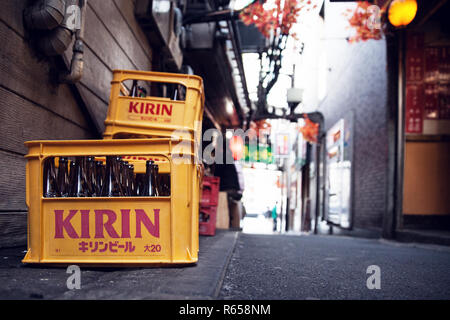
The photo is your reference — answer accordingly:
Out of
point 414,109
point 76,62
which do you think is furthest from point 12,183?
point 414,109

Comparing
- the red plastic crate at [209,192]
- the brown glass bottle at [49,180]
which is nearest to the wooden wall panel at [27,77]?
the brown glass bottle at [49,180]

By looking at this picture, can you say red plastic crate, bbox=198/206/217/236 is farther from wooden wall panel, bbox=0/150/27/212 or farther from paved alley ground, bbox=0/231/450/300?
wooden wall panel, bbox=0/150/27/212

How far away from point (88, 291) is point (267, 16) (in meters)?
11.3

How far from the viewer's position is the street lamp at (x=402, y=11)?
6234 mm

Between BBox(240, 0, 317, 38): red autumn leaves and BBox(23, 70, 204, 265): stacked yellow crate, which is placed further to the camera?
BBox(240, 0, 317, 38): red autumn leaves

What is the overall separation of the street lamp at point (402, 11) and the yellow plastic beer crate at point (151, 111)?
4.18 meters

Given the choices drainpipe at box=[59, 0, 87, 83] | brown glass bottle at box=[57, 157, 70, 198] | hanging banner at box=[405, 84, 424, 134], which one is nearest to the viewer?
brown glass bottle at box=[57, 157, 70, 198]

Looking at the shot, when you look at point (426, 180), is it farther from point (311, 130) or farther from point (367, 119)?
point (311, 130)

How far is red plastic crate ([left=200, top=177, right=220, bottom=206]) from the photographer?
19.6 feet

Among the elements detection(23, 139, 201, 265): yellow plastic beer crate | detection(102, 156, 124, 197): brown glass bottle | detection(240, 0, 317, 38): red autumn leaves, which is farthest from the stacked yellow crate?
detection(240, 0, 317, 38): red autumn leaves

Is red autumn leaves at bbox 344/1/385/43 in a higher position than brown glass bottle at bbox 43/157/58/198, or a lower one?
higher

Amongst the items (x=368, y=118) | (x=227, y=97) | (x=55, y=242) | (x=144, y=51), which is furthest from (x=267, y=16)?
(x=55, y=242)

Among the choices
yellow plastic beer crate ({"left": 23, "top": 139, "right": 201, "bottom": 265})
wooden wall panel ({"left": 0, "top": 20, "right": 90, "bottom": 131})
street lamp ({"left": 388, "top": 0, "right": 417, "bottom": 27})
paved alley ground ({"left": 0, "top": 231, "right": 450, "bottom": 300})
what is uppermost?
street lamp ({"left": 388, "top": 0, "right": 417, "bottom": 27})

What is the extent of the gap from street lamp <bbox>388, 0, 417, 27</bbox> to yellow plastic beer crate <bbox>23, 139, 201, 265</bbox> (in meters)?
5.42
